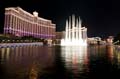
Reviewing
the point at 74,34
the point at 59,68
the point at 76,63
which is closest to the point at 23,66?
the point at 59,68

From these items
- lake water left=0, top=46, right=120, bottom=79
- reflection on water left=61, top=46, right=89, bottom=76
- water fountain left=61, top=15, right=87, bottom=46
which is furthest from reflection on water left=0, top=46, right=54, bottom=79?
water fountain left=61, top=15, right=87, bottom=46

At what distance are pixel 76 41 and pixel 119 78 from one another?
492ft

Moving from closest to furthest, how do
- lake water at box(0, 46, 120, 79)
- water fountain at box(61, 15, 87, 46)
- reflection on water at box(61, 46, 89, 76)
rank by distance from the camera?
lake water at box(0, 46, 120, 79) → reflection on water at box(61, 46, 89, 76) → water fountain at box(61, 15, 87, 46)

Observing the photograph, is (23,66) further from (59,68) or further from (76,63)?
(76,63)

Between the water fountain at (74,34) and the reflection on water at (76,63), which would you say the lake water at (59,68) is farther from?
the water fountain at (74,34)

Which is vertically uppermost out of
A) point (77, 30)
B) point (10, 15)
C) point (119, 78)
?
point (10, 15)

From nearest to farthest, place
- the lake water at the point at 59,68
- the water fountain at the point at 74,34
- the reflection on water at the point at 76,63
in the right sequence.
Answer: the lake water at the point at 59,68 → the reflection on water at the point at 76,63 → the water fountain at the point at 74,34

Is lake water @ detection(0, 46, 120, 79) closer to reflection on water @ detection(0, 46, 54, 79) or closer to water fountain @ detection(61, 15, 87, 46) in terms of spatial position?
reflection on water @ detection(0, 46, 54, 79)

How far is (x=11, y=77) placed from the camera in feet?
44.8

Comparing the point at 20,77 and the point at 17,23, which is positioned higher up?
the point at 17,23

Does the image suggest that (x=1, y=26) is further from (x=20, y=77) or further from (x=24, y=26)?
(x=20, y=77)

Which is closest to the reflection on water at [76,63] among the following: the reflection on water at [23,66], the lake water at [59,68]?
the lake water at [59,68]

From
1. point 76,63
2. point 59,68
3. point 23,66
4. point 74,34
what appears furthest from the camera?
point 74,34

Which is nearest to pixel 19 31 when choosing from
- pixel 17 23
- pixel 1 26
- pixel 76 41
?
pixel 17 23
